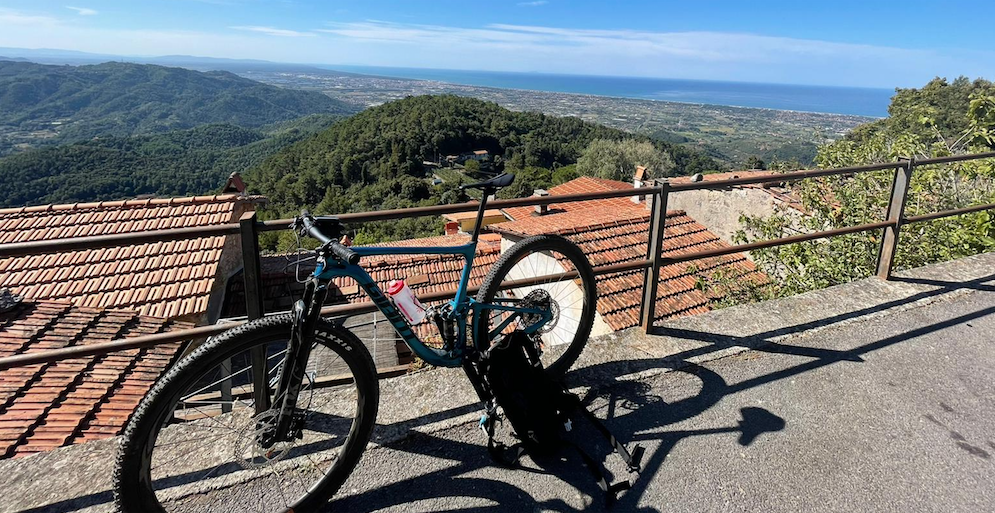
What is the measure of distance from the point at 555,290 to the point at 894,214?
8.82ft

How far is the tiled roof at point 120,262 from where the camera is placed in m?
7.41

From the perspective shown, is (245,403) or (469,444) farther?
(245,403)

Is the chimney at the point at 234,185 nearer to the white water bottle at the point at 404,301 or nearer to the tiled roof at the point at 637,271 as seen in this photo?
the tiled roof at the point at 637,271

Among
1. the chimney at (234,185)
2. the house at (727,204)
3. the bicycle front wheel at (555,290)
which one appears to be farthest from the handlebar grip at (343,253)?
the house at (727,204)

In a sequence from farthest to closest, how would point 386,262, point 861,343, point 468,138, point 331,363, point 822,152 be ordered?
point 468,138
point 386,262
point 822,152
point 861,343
point 331,363

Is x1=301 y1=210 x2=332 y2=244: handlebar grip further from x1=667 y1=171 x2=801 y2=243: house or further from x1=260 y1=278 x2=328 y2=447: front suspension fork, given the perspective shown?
x1=667 y1=171 x2=801 y2=243: house

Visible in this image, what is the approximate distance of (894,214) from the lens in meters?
3.61

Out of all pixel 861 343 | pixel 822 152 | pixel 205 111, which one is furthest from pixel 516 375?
pixel 205 111

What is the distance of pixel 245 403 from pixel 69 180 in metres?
72.2

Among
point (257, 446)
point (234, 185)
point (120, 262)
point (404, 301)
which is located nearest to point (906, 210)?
point (404, 301)

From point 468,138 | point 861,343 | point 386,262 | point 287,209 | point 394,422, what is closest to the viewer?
point 394,422

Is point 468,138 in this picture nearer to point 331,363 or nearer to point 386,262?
point 386,262

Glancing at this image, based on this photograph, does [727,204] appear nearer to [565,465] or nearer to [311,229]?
[565,465]

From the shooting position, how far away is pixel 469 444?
2.11 m
